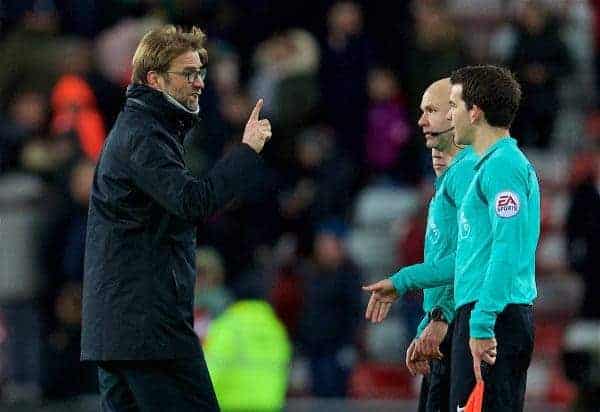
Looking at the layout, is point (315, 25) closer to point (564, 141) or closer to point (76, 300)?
point (564, 141)

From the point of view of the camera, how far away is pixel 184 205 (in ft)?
20.0

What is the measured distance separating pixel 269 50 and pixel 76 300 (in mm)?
3449

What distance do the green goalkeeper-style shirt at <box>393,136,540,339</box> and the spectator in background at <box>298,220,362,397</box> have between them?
6351mm

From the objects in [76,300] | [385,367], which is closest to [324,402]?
[385,367]

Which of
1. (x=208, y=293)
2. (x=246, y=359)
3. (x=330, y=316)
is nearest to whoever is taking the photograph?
(x=246, y=359)

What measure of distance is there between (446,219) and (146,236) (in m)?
1.14

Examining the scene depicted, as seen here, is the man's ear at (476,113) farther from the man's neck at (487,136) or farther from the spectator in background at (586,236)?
the spectator in background at (586,236)

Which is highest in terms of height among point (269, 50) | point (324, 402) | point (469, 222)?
point (269, 50)

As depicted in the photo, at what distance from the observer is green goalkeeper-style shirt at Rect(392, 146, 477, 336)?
6.44 m

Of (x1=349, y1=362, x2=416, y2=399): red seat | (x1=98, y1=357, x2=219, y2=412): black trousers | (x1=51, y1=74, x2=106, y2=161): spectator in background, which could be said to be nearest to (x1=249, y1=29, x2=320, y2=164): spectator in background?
(x1=51, y1=74, x2=106, y2=161): spectator in background

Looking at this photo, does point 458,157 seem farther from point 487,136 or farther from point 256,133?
point 256,133

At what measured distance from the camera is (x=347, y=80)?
14.0 meters

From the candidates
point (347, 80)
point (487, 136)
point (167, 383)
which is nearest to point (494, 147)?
point (487, 136)

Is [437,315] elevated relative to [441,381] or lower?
elevated
